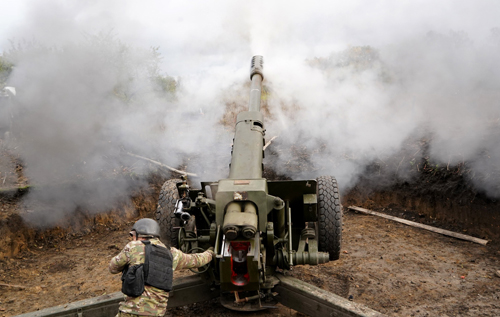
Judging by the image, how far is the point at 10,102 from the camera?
8625 mm

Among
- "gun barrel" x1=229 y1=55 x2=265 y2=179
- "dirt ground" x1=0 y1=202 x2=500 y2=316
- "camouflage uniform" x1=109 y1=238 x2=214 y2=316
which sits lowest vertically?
"dirt ground" x1=0 y1=202 x2=500 y2=316

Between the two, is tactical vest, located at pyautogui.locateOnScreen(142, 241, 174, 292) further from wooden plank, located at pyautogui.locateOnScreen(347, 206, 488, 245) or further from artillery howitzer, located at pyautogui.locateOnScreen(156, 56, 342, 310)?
wooden plank, located at pyautogui.locateOnScreen(347, 206, 488, 245)

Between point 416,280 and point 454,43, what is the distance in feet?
23.1

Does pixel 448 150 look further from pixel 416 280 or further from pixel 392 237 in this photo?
pixel 416 280

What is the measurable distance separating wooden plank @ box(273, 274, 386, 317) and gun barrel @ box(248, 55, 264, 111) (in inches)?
90.4

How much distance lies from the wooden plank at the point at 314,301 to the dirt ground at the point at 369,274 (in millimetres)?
399

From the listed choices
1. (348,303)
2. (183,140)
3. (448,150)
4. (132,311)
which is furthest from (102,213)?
(448,150)

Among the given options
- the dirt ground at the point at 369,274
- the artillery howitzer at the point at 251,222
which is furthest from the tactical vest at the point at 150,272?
the dirt ground at the point at 369,274

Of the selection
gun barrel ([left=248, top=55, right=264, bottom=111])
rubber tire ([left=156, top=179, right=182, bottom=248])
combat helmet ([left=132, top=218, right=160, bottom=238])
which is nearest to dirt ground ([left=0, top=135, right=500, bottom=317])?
rubber tire ([left=156, top=179, right=182, bottom=248])

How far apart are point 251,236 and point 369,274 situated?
2.58 m

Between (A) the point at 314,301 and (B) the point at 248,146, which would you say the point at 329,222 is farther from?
(B) the point at 248,146

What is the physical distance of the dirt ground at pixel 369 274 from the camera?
4109 millimetres

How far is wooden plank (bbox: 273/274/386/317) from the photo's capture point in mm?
3107

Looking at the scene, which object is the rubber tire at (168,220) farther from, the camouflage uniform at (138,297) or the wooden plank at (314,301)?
the camouflage uniform at (138,297)
